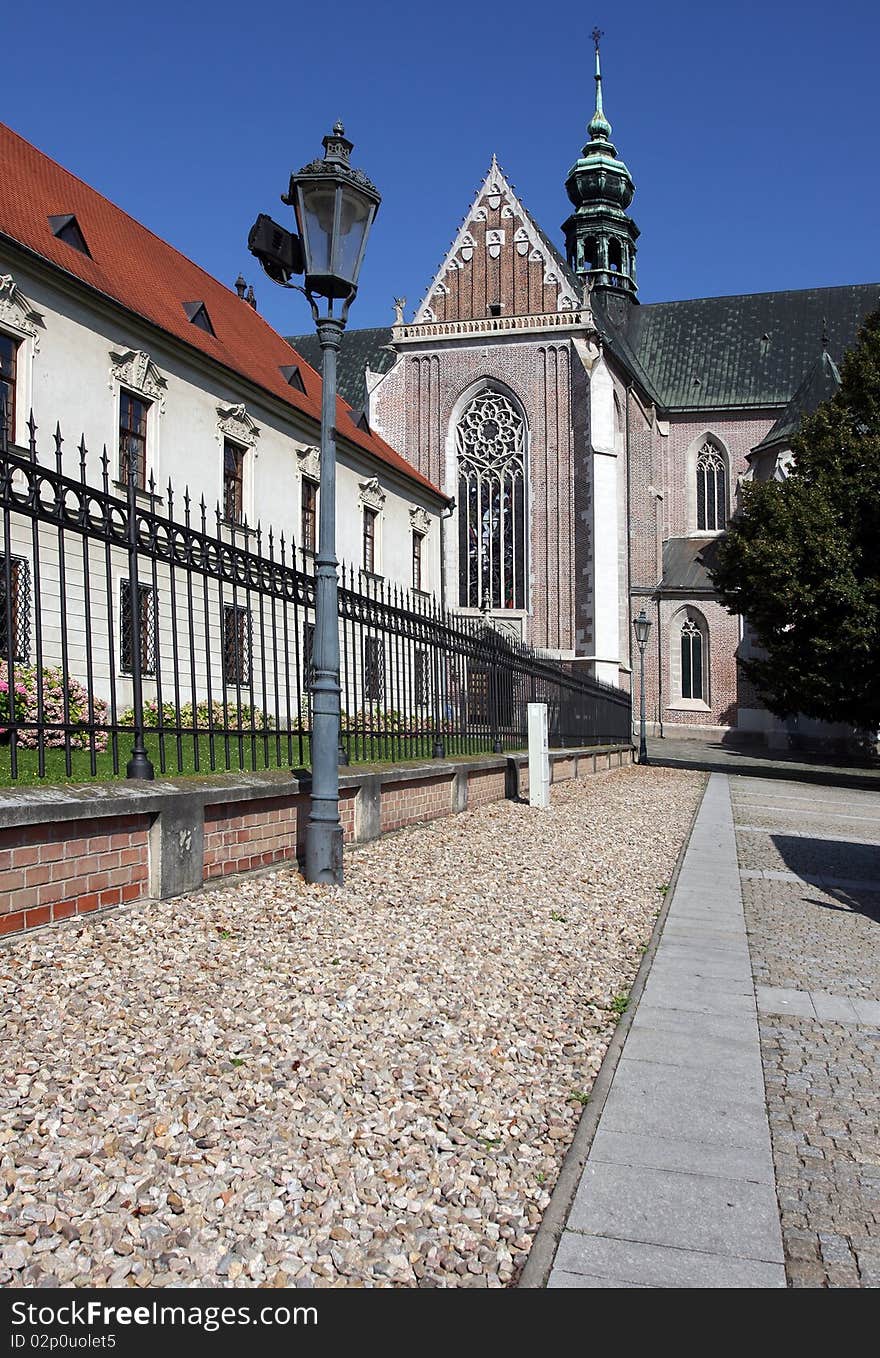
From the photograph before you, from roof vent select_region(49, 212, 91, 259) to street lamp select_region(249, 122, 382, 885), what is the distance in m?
14.4

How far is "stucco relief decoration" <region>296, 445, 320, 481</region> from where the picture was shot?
26.6 m

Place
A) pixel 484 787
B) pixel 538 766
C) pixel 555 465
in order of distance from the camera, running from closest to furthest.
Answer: pixel 484 787 < pixel 538 766 < pixel 555 465

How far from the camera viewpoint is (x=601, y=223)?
53.0m

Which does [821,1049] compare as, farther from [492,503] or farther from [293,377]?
[492,503]

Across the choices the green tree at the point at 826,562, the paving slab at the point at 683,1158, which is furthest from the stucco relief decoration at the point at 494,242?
the paving slab at the point at 683,1158

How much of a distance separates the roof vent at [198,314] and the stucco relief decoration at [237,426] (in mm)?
2029

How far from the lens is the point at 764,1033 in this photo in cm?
455

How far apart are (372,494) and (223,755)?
24.0 meters

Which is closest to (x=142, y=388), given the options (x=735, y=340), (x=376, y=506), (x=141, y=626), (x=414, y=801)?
(x=376, y=506)

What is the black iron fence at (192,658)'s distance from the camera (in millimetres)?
5113

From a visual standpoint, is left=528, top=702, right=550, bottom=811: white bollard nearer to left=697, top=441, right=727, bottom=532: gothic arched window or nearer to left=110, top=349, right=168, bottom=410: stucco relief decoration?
left=110, top=349, right=168, bottom=410: stucco relief decoration

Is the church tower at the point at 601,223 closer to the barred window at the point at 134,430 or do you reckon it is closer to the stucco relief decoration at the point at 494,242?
the stucco relief decoration at the point at 494,242

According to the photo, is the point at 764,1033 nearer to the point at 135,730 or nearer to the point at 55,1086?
the point at 55,1086

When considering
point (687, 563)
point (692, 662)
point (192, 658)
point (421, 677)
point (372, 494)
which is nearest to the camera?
point (192, 658)
